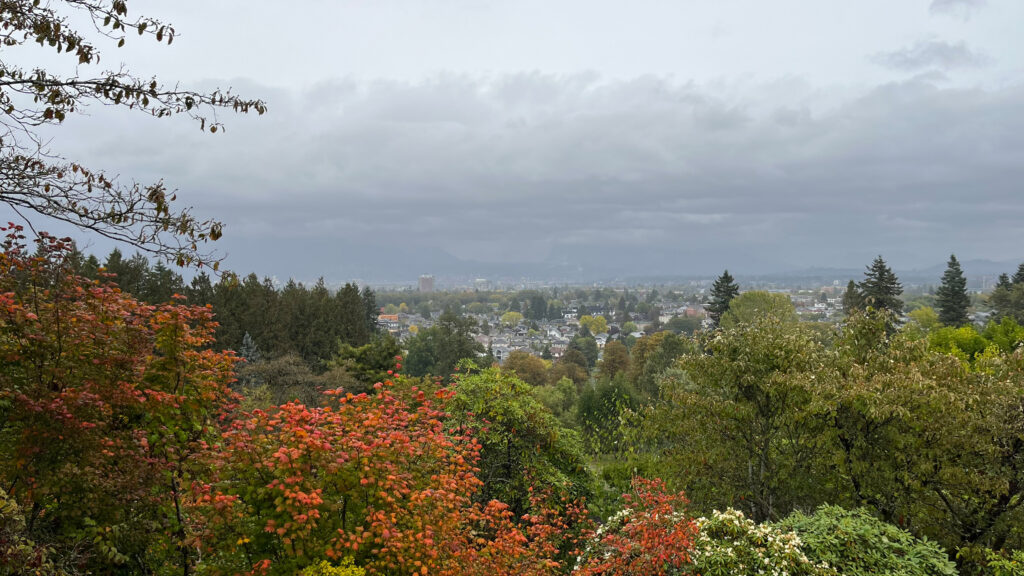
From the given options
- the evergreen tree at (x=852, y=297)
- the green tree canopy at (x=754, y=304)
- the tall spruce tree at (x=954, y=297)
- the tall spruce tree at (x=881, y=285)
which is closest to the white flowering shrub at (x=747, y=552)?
the green tree canopy at (x=754, y=304)

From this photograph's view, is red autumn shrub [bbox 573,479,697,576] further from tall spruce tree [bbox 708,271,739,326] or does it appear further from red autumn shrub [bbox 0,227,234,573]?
tall spruce tree [bbox 708,271,739,326]

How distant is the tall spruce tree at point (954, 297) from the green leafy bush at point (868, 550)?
151 ft

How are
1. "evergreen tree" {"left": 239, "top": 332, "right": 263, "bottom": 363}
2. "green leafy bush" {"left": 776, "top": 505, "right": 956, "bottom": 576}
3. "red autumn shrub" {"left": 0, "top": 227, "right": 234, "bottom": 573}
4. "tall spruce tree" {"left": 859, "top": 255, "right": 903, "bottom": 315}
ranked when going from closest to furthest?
1. "red autumn shrub" {"left": 0, "top": 227, "right": 234, "bottom": 573}
2. "green leafy bush" {"left": 776, "top": 505, "right": 956, "bottom": 576}
3. "evergreen tree" {"left": 239, "top": 332, "right": 263, "bottom": 363}
4. "tall spruce tree" {"left": 859, "top": 255, "right": 903, "bottom": 315}

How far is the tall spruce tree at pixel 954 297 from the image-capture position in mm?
43094

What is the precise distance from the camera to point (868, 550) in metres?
6.66

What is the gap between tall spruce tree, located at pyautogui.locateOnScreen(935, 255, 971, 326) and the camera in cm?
4309

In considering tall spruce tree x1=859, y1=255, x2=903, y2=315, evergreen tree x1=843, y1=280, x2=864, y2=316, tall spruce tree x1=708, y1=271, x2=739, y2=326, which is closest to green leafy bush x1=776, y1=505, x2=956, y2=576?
tall spruce tree x1=859, y1=255, x2=903, y2=315

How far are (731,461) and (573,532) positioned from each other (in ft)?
10.4

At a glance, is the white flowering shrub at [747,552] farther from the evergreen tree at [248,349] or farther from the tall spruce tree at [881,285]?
A: the tall spruce tree at [881,285]

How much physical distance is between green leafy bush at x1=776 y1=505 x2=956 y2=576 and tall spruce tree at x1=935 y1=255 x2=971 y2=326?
46.0 metres

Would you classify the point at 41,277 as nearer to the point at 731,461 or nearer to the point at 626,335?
the point at 731,461

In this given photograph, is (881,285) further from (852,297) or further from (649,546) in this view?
(649,546)

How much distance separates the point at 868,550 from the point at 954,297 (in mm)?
47438

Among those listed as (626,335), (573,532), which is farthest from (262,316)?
(626,335)
